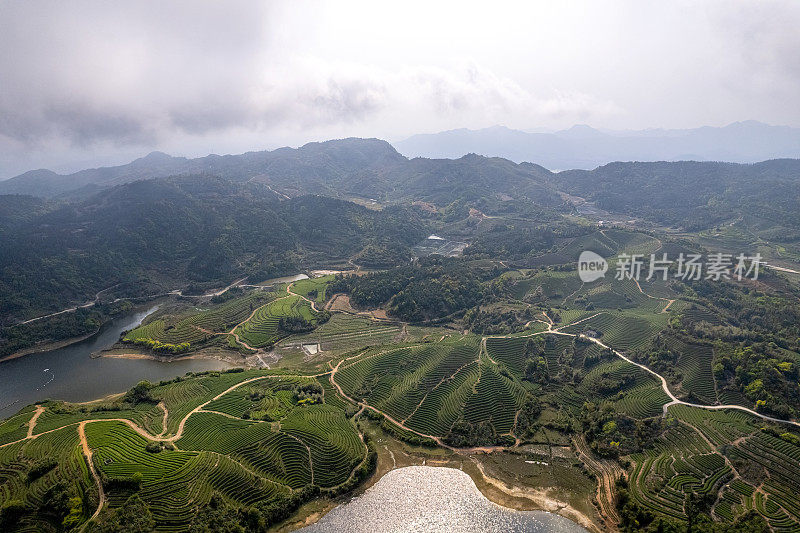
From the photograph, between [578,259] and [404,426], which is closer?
[404,426]

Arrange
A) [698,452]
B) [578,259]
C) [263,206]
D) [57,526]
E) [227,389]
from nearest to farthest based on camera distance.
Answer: [57,526]
[698,452]
[227,389]
[578,259]
[263,206]

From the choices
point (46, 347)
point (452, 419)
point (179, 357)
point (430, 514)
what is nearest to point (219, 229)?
point (46, 347)

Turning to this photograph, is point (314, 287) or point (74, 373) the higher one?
point (314, 287)

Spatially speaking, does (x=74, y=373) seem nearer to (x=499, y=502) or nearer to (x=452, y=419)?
(x=452, y=419)

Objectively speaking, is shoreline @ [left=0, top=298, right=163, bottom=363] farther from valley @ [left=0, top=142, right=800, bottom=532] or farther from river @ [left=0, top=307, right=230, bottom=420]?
valley @ [left=0, top=142, right=800, bottom=532]

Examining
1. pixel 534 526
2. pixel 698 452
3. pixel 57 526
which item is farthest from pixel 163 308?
pixel 698 452

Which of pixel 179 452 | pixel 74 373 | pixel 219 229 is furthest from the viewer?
pixel 219 229

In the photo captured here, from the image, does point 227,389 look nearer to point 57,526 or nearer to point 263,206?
point 57,526
